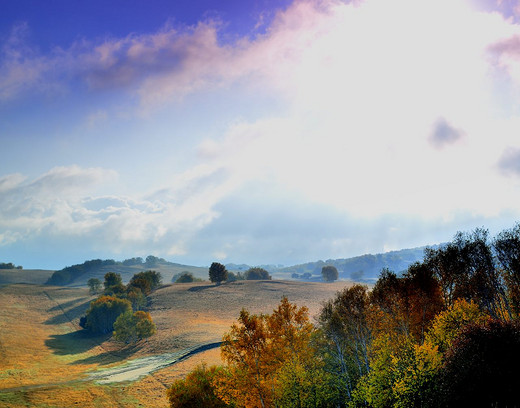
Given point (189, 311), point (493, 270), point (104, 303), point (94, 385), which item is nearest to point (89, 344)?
point (104, 303)

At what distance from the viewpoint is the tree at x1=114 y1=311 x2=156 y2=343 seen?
108625 mm

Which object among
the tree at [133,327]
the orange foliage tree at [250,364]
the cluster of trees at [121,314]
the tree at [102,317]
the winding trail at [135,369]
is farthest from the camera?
the tree at [102,317]

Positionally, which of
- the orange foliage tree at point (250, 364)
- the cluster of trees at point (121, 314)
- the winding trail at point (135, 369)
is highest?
the orange foliage tree at point (250, 364)

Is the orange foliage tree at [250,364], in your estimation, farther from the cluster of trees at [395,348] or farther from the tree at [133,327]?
the tree at [133,327]

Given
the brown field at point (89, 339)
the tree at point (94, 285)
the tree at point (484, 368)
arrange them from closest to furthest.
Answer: the tree at point (484, 368)
the brown field at point (89, 339)
the tree at point (94, 285)

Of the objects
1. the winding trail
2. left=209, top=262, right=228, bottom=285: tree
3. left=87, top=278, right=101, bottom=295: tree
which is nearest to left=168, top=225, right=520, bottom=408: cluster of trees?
the winding trail

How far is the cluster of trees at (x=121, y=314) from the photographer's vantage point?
359 feet

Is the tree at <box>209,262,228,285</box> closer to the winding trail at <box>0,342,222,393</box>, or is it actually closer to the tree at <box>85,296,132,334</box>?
the tree at <box>85,296,132,334</box>

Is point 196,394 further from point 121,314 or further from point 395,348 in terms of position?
point 121,314

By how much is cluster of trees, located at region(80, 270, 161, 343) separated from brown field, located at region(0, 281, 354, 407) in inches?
167

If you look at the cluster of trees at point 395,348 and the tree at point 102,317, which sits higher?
the cluster of trees at point 395,348

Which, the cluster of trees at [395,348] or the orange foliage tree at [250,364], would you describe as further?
the orange foliage tree at [250,364]

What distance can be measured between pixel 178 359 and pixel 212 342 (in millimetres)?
13073

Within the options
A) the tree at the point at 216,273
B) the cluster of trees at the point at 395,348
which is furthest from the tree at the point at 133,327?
the tree at the point at 216,273
